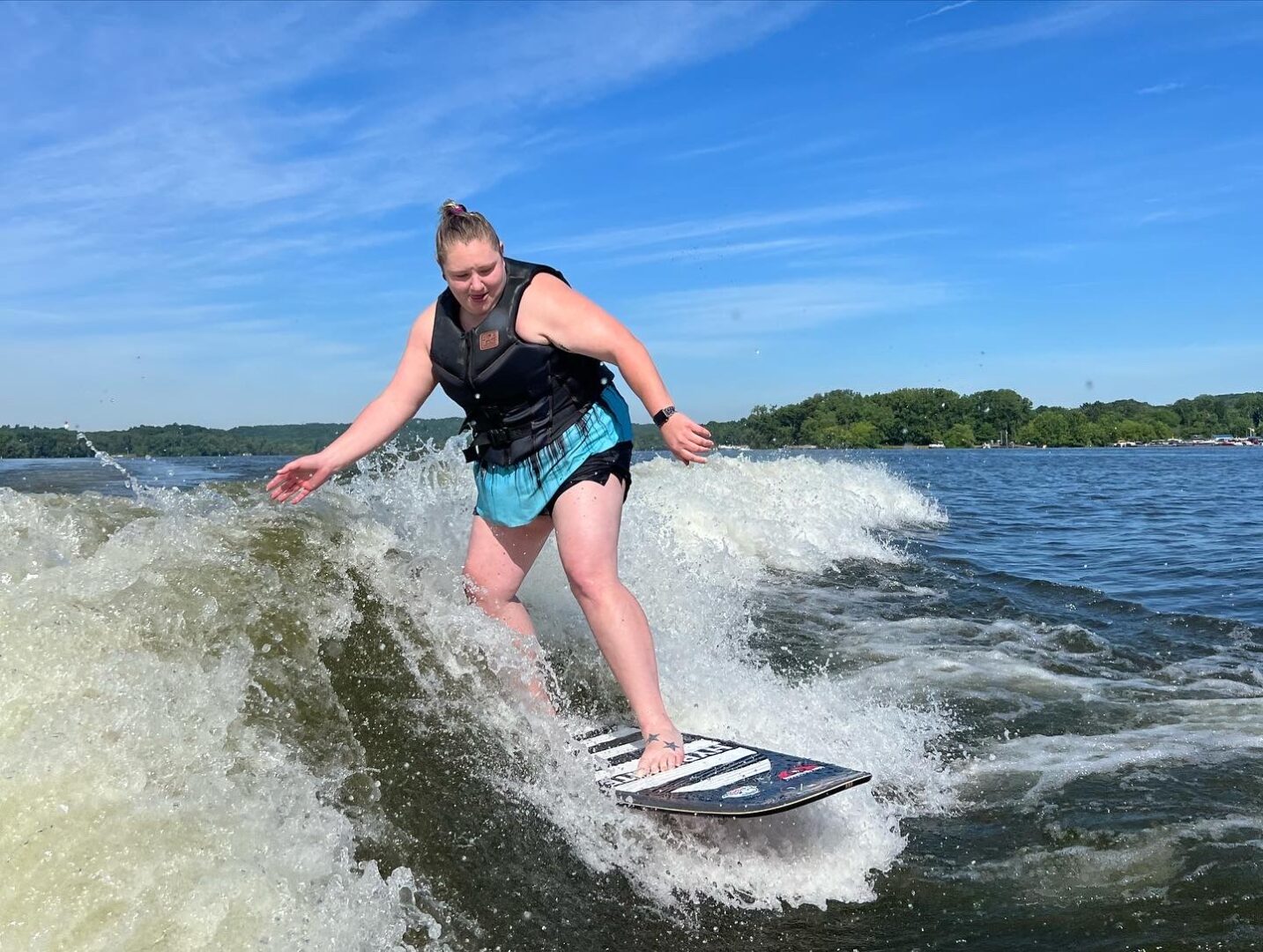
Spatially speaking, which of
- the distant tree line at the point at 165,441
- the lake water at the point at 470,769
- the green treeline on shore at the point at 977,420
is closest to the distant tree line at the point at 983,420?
the green treeline on shore at the point at 977,420

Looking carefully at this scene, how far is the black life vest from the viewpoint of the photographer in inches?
150

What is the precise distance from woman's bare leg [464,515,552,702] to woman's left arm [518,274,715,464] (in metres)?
0.75

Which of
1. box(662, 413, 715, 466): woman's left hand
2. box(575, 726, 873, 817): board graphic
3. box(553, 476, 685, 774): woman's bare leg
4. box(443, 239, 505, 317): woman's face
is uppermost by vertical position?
box(443, 239, 505, 317): woman's face

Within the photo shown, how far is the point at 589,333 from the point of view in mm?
3768

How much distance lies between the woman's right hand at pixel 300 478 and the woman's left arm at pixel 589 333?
0.94 m

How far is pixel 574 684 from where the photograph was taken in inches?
186

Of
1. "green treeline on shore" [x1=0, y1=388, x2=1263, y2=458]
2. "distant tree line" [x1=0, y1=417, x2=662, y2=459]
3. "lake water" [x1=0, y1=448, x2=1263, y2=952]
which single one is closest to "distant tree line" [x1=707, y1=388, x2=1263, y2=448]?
"green treeline on shore" [x1=0, y1=388, x2=1263, y2=458]

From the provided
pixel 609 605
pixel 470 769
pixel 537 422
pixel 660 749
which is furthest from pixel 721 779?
pixel 537 422

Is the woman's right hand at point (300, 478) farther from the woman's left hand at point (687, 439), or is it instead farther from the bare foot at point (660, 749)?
the bare foot at point (660, 749)

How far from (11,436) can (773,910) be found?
65.9 ft

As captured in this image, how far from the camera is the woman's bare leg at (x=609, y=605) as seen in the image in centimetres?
370

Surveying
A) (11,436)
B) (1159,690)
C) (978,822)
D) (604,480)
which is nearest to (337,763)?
(604,480)

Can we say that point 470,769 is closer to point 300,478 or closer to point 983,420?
point 300,478

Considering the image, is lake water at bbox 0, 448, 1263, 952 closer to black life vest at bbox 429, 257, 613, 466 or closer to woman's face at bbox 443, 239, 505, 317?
black life vest at bbox 429, 257, 613, 466
